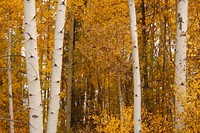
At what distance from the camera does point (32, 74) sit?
116 inches

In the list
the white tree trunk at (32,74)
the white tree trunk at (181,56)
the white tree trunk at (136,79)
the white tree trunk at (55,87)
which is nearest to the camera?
the white tree trunk at (32,74)

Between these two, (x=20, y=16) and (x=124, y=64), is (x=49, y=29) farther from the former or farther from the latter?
(x=124, y=64)

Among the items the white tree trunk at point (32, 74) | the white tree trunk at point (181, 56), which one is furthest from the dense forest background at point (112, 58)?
the white tree trunk at point (32, 74)

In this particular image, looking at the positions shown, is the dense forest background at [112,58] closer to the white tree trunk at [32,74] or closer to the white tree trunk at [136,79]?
the white tree trunk at [136,79]

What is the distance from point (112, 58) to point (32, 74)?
6064 mm

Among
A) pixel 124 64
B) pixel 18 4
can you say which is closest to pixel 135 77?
pixel 124 64

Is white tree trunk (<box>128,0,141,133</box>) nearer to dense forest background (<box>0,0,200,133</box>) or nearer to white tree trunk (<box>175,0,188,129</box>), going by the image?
dense forest background (<box>0,0,200,133</box>)

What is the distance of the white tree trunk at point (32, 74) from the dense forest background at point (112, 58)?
2305 mm

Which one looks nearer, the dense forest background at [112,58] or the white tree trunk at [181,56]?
the white tree trunk at [181,56]

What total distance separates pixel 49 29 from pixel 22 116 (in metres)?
Result: 3.59

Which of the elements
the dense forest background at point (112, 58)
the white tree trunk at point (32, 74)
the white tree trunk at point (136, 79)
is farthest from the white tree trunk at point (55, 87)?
the white tree trunk at point (136, 79)

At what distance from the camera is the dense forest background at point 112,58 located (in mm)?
8104

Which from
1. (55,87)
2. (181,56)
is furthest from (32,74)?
(181,56)

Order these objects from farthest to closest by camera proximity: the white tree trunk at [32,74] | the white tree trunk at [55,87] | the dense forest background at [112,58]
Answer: the dense forest background at [112,58]
the white tree trunk at [55,87]
the white tree trunk at [32,74]
